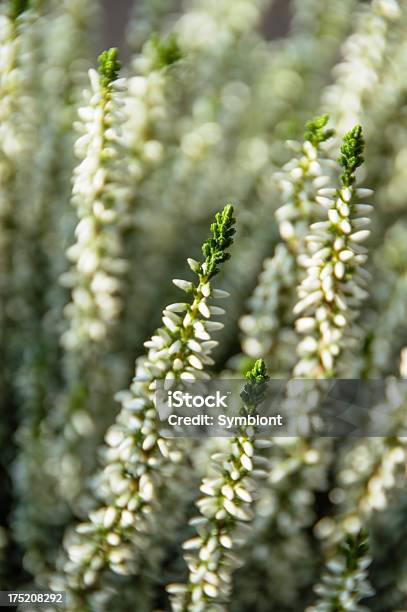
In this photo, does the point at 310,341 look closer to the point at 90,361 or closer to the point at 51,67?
the point at 90,361

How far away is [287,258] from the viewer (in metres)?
0.57

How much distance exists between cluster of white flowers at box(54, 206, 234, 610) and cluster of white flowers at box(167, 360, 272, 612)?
0.04m

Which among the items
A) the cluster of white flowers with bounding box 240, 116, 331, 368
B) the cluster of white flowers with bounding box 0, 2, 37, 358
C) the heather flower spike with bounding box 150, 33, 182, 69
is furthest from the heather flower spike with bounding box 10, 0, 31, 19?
the cluster of white flowers with bounding box 240, 116, 331, 368

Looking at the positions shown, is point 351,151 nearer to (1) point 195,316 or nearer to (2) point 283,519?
(1) point 195,316

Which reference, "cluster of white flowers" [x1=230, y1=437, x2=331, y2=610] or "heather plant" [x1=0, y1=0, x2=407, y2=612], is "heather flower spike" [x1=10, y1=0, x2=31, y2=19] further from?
"cluster of white flowers" [x1=230, y1=437, x2=331, y2=610]

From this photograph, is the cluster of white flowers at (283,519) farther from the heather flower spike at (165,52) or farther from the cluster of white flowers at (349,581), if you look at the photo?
the heather flower spike at (165,52)

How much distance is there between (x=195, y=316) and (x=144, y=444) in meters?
0.09

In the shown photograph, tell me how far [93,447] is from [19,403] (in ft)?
0.35

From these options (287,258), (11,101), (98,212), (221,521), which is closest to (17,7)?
(11,101)

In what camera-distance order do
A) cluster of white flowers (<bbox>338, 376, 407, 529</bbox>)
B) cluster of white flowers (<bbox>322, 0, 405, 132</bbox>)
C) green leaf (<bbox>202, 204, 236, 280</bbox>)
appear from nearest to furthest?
1. green leaf (<bbox>202, 204, 236, 280</bbox>)
2. cluster of white flowers (<bbox>338, 376, 407, 529</bbox>)
3. cluster of white flowers (<bbox>322, 0, 405, 132</bbox>)

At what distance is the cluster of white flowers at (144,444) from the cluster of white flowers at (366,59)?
0.95 feet

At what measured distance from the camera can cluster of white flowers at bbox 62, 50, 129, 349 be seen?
529 millimetres

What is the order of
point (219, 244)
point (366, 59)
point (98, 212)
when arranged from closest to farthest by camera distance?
1. point (219, 244)
2. point (98, 212)
3. point (366, 59)

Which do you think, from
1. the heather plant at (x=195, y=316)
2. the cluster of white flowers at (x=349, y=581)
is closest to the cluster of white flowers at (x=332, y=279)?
the heather plant at (x=195, y=316)
